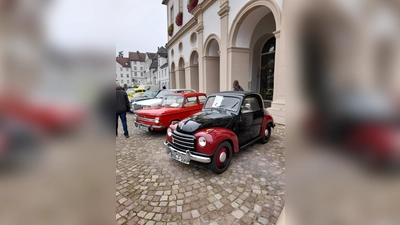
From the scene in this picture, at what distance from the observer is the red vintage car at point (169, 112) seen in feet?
19.2

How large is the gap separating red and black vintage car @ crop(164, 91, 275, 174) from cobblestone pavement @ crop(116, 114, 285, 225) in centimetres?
33

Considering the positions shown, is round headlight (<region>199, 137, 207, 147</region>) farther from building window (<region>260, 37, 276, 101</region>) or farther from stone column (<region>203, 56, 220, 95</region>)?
stone column (<region>203, 56, 220, 95</region>)

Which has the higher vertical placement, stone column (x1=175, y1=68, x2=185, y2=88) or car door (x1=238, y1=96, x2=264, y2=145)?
stone column (x1=175, y1=68, x2=185, y2=88)

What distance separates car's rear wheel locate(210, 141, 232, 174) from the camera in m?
3.32

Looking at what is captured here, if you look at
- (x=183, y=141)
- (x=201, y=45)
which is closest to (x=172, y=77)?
(x=201, y=45)

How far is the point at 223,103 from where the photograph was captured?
4523mm

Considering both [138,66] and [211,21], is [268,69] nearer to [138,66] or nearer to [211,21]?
[211,21]

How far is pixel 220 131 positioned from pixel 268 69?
10129 mm

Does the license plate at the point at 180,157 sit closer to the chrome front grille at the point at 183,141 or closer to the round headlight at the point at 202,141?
the chrome front grille at the point at 183,141
